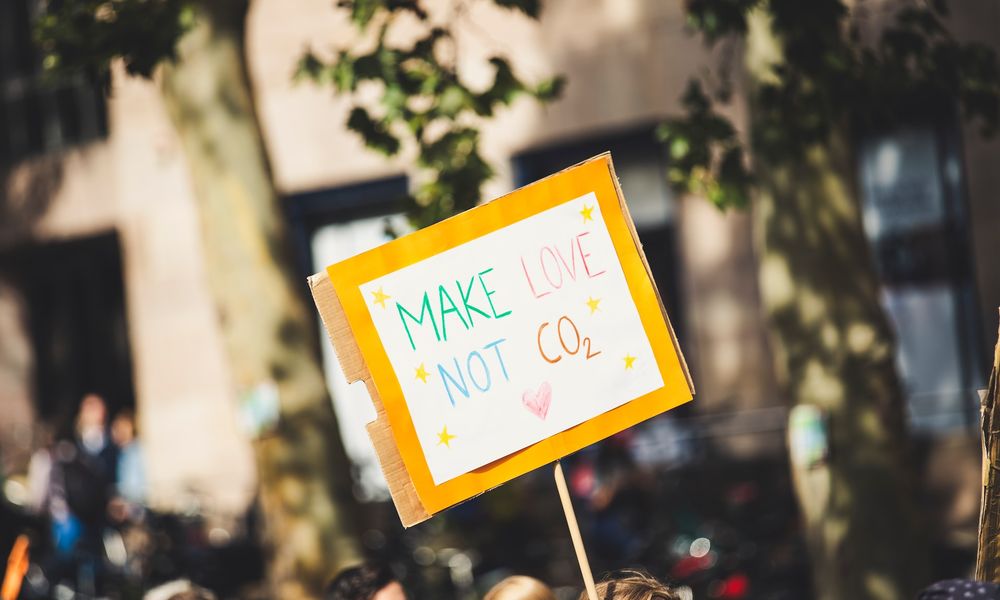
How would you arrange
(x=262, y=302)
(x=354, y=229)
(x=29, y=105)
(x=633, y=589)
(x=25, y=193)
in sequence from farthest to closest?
(x=29, y=105) < (x=25, y=193) < (x=354, y=229) < (x=262, y=302) < (x=633, y=589)

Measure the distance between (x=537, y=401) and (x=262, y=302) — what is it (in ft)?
13.7

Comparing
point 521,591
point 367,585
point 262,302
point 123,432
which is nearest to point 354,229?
point 123,432

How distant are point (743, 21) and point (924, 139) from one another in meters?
6.71

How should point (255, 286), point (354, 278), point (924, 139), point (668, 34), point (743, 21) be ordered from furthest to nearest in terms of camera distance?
1. point (668, 34)
2. point (924, 139)
3. point (255, 286)
4. point (743, 21)
5. point (354, 278)

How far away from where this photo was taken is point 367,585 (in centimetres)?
475

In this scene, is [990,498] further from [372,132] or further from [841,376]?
[372,132]

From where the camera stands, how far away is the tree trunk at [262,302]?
7.75 meters

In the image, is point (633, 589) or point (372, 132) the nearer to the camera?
point (633, 589)

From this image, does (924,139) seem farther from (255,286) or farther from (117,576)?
(117,576)

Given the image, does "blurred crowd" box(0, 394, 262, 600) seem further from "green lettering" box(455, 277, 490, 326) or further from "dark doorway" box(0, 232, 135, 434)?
"green lettering" box(455, 277, 490, 326)

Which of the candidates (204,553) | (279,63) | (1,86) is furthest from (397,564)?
(1,86)

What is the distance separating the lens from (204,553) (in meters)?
12.6

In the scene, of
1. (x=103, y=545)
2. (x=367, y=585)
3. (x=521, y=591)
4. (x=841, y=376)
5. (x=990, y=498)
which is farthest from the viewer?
(x=103, y=545)

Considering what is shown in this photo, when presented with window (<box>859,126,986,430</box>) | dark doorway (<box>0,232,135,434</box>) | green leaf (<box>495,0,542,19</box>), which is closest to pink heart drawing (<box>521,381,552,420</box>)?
green leaf (<box>495,0,542,19</box>)
